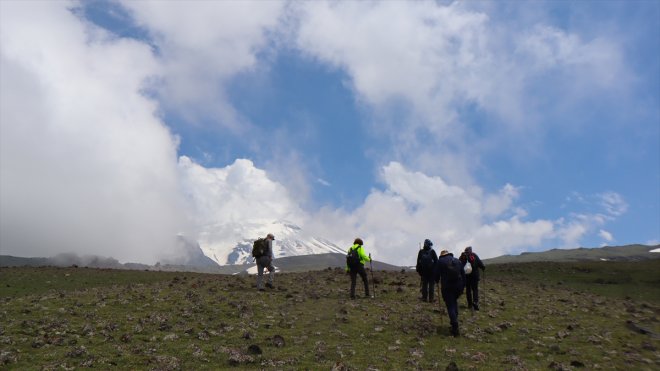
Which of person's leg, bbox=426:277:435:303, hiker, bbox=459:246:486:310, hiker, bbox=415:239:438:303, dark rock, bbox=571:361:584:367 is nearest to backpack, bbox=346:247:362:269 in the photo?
hiker, bbox=415:239:438:303

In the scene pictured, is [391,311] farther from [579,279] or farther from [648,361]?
[579,279]

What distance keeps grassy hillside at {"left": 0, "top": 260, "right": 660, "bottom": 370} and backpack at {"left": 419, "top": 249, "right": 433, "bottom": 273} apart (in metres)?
2.43

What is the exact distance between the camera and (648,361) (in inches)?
708

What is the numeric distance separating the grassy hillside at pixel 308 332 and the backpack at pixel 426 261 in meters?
2.43

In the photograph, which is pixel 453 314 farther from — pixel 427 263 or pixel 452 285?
pixel 427 263

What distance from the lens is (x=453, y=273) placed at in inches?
842

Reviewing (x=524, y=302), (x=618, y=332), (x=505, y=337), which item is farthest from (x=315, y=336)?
(x=524, y=302)

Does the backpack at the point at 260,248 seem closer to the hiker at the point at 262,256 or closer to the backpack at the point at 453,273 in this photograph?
the hiker at the point at 262,256

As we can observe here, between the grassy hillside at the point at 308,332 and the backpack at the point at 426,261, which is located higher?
the backpack at the point at 426,261

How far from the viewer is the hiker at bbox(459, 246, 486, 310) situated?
88.7 ft

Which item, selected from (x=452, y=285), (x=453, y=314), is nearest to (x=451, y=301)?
(x=453, y=314)

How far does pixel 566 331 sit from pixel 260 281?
19179mm

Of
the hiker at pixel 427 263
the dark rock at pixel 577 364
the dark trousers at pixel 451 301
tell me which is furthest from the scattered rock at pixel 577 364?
the hiker at pixel 427 263

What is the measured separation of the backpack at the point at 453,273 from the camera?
2128 cm
